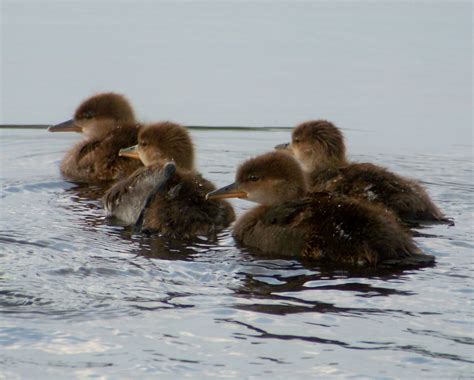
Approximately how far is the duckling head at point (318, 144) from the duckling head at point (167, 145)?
37.7 inches

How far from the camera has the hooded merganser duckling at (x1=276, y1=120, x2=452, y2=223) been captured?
7.38 meters

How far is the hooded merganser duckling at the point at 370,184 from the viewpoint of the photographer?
24.2 feet

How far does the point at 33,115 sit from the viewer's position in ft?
36.2

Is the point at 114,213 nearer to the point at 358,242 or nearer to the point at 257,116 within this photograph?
the point at 358,242

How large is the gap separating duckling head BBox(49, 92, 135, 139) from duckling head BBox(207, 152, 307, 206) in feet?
8.99

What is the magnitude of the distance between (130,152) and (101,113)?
1340mm

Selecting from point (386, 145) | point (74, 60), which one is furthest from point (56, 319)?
point (74, 60)

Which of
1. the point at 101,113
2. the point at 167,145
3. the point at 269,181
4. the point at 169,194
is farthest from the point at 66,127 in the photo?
the point at 269,181

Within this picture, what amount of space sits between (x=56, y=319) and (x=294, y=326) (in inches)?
43.8

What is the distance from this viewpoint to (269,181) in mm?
6863

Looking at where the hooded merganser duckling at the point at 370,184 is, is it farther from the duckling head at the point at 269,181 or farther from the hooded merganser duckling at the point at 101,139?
the hooded merganser duckling at the point at 101,139

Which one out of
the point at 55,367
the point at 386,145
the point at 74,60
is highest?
the point at 74,60

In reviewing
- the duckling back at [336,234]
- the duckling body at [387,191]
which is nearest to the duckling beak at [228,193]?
the duckling back at [336,234]

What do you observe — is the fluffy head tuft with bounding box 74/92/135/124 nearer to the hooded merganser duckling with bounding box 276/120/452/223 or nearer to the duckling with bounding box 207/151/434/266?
the hooded merganser duckling with bounding box 276/120/452/223
